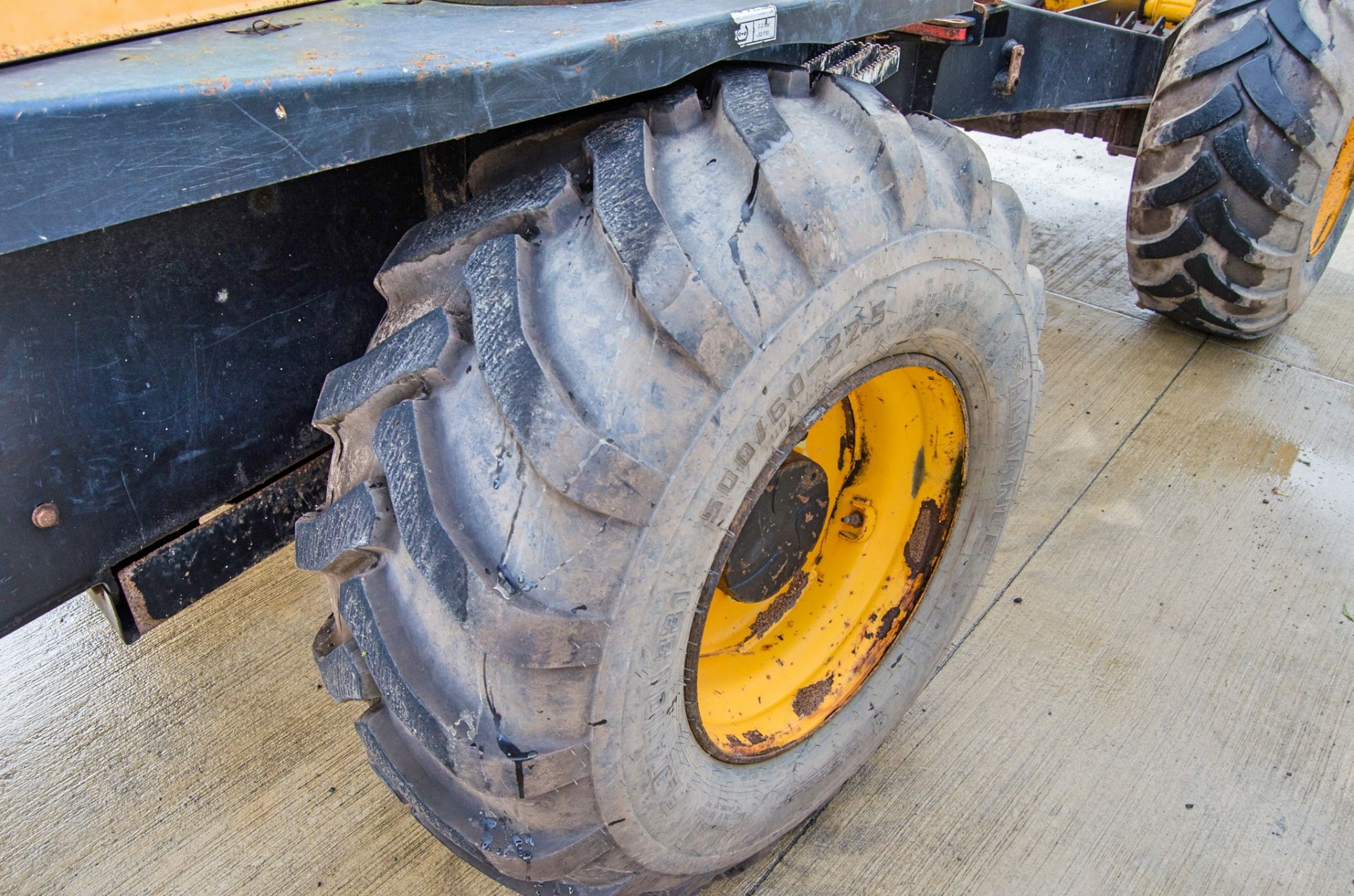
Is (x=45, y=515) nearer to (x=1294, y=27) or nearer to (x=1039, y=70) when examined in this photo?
(x=1039, y=70)

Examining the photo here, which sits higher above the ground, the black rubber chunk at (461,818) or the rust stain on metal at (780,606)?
the black rubber chunk at (461,818)

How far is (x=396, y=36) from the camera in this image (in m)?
1.03

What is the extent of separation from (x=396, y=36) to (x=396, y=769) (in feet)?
2.99

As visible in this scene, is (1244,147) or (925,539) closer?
(925,539)

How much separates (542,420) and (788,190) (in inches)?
16.8

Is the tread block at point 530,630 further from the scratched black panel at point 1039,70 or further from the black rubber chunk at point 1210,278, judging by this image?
the black rubber chunk at point 1210,278

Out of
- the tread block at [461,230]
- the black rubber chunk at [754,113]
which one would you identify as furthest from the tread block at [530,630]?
the black rubber chunk at [754,113]

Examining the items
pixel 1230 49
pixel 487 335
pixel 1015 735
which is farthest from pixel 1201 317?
pixel 487 335

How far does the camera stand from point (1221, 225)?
2.84 m

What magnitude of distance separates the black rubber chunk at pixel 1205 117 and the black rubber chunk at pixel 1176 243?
0.85ft

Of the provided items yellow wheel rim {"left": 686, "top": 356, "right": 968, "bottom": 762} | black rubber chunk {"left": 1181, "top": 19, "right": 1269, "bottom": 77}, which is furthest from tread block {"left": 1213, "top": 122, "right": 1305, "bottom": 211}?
yellow wheel rim {"left": 686, "top": 356, "right": 968, "bottom": 762}

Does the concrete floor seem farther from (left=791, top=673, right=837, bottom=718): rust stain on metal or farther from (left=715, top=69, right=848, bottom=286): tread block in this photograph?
(left=715, top=69, right=848, bottom=286): tread block

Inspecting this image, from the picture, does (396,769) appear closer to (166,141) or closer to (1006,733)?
(166,141)

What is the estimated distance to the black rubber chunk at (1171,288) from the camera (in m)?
3.11
